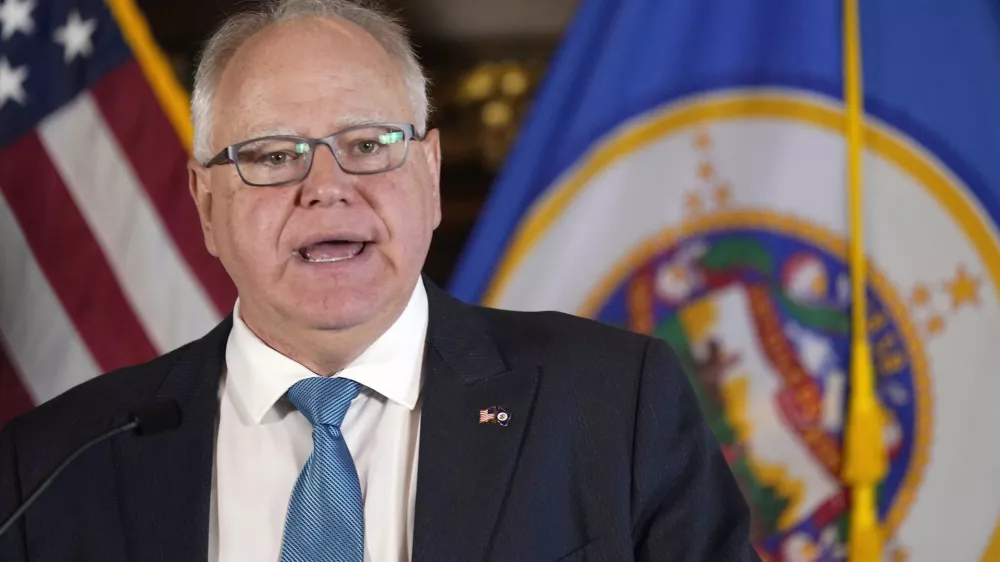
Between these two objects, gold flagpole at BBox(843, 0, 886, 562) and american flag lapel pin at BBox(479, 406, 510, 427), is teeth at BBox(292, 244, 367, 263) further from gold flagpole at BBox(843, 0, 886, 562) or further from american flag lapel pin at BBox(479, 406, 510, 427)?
gold flagpole at BBox(843, 0, 886, 562)

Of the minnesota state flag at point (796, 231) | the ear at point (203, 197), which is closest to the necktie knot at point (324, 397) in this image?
the ear at point (203, 197)

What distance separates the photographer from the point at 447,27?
2533 mm

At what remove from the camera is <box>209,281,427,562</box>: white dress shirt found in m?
1.40

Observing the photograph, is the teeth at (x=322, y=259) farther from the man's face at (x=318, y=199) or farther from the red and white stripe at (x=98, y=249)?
the red and white stripe at (x=98, y=249)

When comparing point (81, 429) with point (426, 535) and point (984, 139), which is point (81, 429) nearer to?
point (426, 535)

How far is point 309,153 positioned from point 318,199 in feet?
0.22

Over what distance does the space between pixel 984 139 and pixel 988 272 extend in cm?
25

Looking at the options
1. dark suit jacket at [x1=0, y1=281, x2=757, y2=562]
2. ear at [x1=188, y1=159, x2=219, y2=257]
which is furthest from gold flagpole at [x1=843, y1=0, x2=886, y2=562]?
ear at [x1=188, y1=159, x2=219, y2=257]

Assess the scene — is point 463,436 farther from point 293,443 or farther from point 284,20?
point 284,20

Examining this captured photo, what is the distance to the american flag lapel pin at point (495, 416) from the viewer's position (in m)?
1.43

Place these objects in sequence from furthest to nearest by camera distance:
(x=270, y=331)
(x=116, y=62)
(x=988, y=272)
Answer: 1. (x=116, y=62)
2. (x=988, y=272)
3. (x=270, y=331)

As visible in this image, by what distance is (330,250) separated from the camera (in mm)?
1388

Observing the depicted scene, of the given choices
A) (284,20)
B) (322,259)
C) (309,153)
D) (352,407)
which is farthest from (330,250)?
(284,20)

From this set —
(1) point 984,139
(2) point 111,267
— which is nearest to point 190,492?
(2) point 111,267
